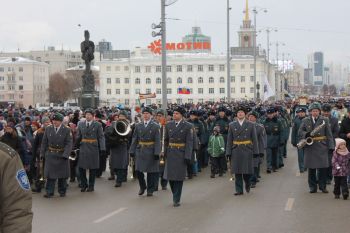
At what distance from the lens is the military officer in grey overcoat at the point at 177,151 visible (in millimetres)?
12477

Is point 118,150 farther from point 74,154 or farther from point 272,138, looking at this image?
point 272,138

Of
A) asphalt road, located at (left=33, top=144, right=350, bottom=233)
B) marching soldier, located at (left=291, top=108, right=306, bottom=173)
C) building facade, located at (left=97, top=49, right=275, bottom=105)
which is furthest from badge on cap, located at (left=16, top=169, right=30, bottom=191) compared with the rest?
building facade, located at (left=97, top=49, right=275, bottom=105)

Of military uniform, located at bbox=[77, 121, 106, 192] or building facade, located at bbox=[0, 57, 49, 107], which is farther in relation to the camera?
building facade, located at bbox=[0, 57, 49, 107]

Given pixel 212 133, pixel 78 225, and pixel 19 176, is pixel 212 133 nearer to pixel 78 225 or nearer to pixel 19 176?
pixel 78 225

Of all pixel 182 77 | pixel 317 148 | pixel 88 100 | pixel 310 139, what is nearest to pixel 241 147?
pixel 310 139

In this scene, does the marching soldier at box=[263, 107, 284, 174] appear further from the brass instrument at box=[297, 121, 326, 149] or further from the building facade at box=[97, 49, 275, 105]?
the building facade at box=[97, 49, 275, 105]

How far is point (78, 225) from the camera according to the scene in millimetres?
10445

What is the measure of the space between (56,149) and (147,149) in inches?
78.7

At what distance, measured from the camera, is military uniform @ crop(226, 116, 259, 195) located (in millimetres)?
13578

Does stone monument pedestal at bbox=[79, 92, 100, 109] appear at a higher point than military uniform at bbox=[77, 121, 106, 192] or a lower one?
higher

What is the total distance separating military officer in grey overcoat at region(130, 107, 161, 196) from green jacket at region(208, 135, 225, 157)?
4340mm

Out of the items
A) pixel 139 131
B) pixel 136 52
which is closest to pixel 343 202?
pixel 139 131

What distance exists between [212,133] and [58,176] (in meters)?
6.53

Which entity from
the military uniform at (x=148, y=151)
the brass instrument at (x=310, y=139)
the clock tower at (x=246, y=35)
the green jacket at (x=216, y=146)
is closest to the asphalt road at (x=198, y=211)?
the military uniform at (x=148, y=151)
